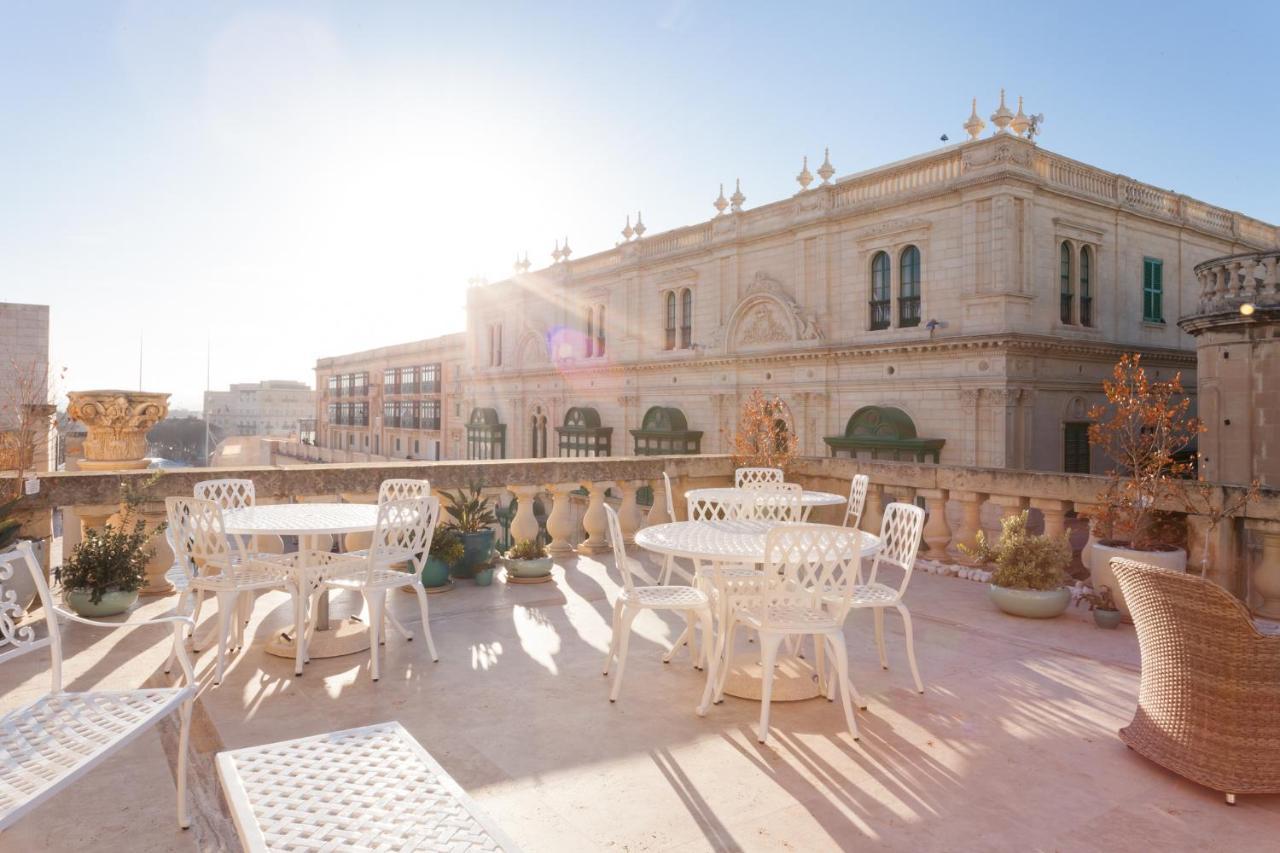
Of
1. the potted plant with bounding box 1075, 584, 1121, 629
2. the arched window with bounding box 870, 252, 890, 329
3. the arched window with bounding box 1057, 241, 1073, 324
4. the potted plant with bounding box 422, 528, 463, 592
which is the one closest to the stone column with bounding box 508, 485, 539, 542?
the potted plant with bounding box 422, 528, 463, 592

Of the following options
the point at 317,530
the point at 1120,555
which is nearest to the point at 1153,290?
the point at 1120,555

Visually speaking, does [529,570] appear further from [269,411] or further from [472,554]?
[269,411]

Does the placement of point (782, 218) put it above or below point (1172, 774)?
above

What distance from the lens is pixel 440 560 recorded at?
6.61m

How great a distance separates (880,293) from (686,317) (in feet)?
27.4

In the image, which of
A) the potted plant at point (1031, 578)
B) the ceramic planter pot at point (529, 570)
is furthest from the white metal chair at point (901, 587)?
the ceramic planter pot at point (529, 570)

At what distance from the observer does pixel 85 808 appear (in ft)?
9.60

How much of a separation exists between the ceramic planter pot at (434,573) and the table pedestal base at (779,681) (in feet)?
9.78

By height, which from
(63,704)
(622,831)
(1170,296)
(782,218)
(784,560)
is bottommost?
(622,831)

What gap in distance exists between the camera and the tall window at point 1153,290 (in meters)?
21.2

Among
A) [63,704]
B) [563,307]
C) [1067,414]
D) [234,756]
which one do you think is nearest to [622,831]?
[234,756]

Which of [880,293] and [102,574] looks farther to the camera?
[880,293]

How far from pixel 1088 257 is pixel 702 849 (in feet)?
70.9

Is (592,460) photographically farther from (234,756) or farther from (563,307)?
(563,307)
